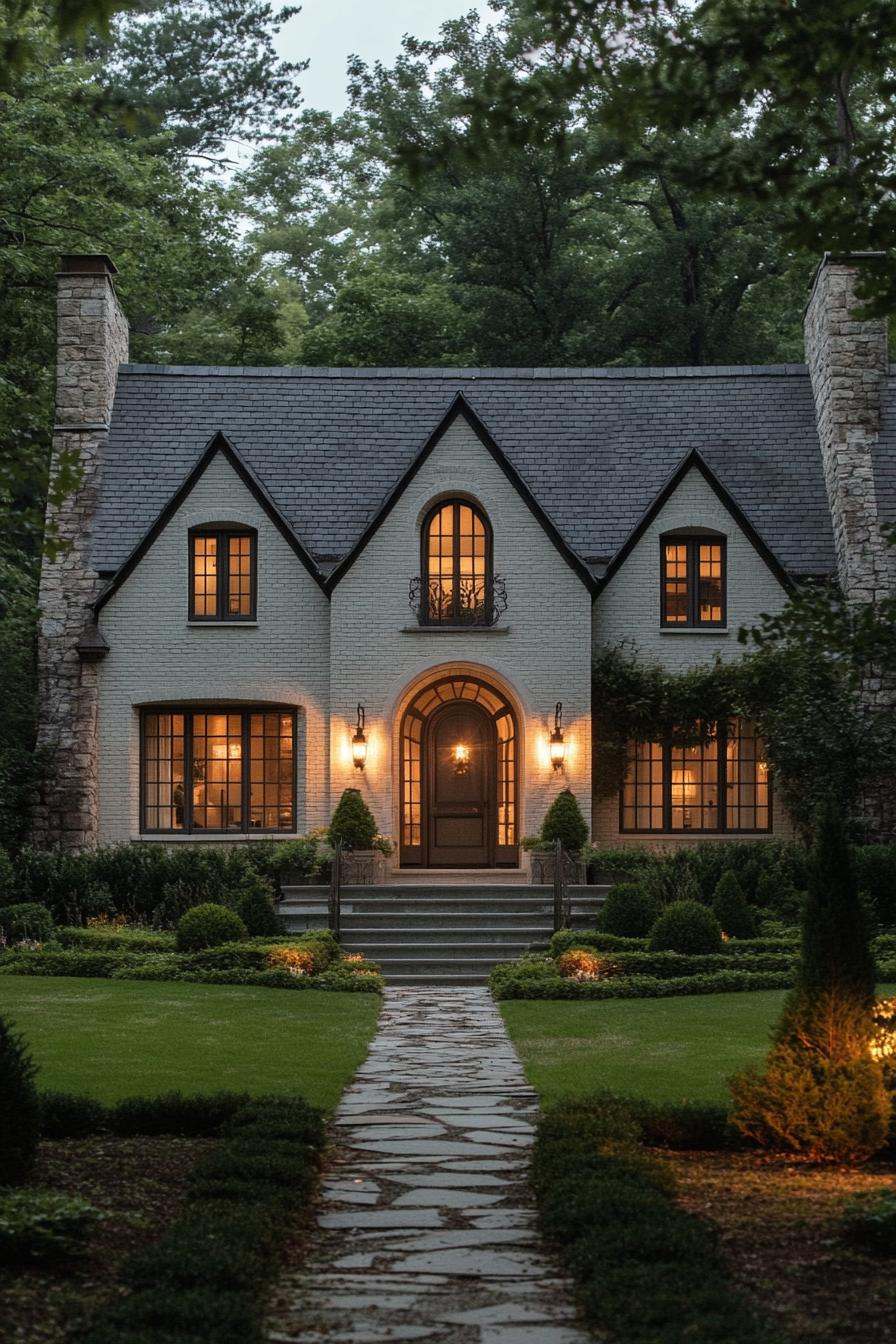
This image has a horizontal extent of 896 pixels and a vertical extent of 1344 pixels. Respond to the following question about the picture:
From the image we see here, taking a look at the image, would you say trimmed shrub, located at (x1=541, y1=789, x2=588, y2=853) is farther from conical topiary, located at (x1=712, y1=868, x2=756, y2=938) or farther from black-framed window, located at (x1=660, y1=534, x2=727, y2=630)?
black-framed window, located at (x1=660, y1=534, x2=727, y2=630)

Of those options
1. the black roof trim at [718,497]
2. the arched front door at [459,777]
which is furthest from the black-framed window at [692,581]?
the arched front door at [459,777]

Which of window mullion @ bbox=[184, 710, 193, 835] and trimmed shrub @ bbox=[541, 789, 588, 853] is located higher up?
window mullion @ bbox=[184, 710, 193, 835]

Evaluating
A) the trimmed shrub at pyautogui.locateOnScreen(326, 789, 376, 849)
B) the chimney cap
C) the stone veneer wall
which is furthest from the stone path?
the chimney cap

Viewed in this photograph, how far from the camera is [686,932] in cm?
1884

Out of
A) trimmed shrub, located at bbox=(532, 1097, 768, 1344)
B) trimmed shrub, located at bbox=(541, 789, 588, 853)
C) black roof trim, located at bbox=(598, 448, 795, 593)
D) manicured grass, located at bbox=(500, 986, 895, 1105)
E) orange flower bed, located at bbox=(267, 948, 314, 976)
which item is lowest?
manicured grass, located at bbox=(500, 986, 895, 1105)

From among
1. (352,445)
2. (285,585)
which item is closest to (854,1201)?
(285,585)

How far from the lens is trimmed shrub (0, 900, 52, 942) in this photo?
20297 millimetres

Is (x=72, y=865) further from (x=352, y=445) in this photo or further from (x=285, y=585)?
(x=352, y=445)

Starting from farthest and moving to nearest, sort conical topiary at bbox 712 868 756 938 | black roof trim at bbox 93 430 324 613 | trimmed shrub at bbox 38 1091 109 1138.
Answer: black roof trim at bbox 93 430 324 613
conical topiary at bbox 712 868 756 938
trimmed shrub at bbox 38 1091 109 1138

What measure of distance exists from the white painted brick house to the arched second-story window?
0.04 meters

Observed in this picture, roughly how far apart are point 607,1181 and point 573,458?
19.9 m

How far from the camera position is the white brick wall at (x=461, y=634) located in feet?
79.9

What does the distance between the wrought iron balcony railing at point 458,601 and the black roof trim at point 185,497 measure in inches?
60.4

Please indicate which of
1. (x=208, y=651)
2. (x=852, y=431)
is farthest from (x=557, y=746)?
(x=852, y=431)
